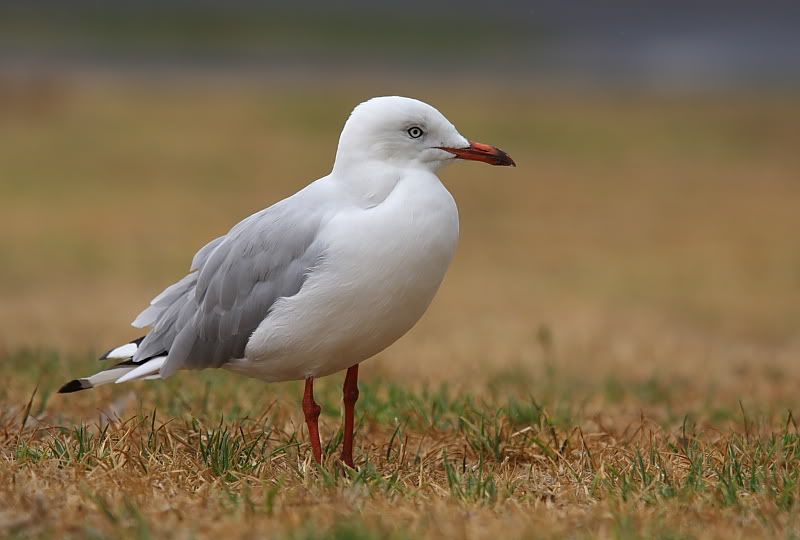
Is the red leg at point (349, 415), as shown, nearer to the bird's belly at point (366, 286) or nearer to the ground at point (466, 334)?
the ground at point (466, 334)

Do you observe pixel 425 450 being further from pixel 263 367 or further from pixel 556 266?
pixel 556 266

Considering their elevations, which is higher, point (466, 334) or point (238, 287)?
point (238, 287)

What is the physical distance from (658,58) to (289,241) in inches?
1981

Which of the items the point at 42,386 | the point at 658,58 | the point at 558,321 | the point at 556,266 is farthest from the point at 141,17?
the point at 42,386

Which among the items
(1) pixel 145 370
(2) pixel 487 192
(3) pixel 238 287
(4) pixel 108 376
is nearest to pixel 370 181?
(3) pixel 238 287

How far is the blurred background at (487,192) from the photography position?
11047mm

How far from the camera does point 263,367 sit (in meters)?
4.67

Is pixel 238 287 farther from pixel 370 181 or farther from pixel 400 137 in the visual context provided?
pixel 400 137

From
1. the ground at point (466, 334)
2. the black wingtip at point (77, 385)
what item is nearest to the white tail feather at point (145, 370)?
the black wingtip at point (77, 385)

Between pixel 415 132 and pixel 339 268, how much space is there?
657mm

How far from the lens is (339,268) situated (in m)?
4.30

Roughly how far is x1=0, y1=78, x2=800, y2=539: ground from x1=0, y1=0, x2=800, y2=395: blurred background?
0.08m

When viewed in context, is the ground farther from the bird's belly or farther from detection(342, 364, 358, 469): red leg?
the bird's belly

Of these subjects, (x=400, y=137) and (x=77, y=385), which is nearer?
(x=400, y=137)
